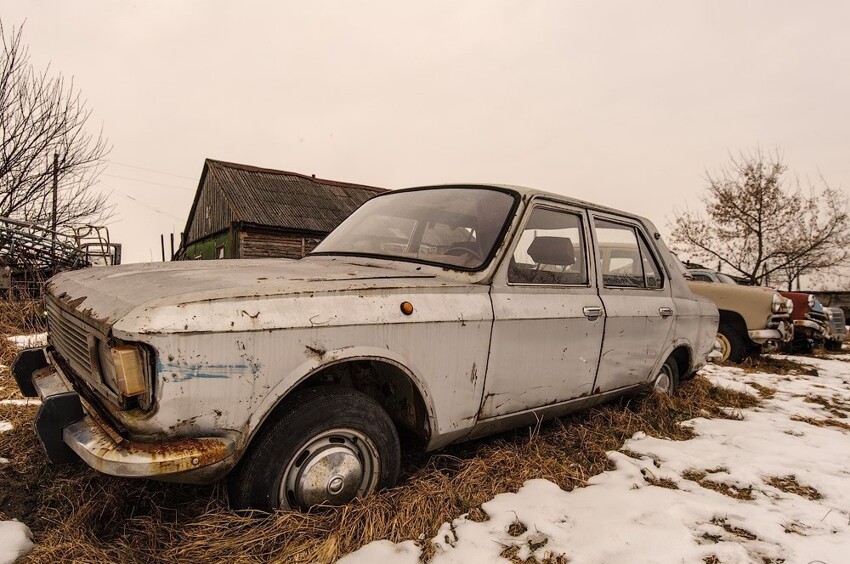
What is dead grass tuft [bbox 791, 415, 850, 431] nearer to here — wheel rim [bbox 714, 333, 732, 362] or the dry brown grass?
the dry brown grass

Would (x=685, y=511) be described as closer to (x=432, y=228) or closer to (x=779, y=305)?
(x=432, y=228)

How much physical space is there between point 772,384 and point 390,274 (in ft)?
18.1

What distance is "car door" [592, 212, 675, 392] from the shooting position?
3.22 meters

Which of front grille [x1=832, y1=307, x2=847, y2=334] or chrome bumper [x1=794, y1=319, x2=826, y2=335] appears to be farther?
front grille [x1=832, y1=307, x2=847, y2=334]

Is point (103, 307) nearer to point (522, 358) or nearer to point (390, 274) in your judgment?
point (390, 274)

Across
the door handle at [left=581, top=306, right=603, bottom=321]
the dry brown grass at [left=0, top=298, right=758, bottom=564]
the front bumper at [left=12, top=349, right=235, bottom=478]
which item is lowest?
the dry brown grass at [left=0, top=298, right=758, bottom=564]

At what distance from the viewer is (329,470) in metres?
1.97

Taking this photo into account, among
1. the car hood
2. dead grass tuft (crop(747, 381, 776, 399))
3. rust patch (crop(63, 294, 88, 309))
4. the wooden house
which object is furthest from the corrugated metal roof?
rust patch (crop(63, 294, 88, 309))

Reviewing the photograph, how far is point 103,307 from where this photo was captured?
1789mm

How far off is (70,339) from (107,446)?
797 millimetres

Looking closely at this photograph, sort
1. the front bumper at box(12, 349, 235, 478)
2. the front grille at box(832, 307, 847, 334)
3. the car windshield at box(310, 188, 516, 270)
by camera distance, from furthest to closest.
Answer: the front grille at box(832, 307, 847, 334) → the car windshield at box(310, 188, 516, 270) → the front bumper at box(12, 349, 235, 478)

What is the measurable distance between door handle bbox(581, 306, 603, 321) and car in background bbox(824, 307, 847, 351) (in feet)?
31.8

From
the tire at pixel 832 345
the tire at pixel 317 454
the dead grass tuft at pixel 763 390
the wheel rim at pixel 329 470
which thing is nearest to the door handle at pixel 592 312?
the tire at pixel 317 454

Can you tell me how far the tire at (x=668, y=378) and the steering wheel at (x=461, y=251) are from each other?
2.24m
